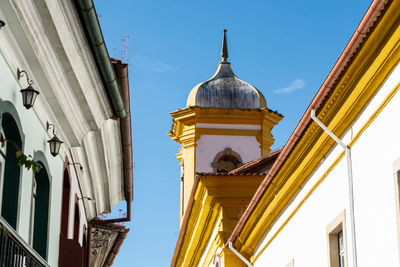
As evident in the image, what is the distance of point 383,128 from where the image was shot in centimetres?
1098

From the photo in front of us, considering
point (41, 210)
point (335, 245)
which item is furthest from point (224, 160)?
point (335, 245)

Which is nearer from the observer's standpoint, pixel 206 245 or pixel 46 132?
pixel 46 132

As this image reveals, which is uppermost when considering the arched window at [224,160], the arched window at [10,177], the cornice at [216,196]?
the arched window at [224,160]

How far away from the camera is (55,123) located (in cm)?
1609

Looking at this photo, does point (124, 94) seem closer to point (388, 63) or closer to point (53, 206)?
point (53, 206)

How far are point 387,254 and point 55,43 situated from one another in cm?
554

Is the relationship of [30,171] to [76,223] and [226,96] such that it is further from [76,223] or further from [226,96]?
[226,96]

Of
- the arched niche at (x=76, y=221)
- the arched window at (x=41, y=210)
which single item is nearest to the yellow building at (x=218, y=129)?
the arched niche at (x=76, y=221)

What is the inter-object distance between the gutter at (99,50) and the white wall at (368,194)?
3.60 meters

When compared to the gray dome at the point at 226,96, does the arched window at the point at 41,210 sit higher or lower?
lower

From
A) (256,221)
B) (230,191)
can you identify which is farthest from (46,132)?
(230,191)

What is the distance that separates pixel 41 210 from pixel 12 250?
4038 millimetres

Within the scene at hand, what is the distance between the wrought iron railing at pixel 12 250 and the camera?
11070mm

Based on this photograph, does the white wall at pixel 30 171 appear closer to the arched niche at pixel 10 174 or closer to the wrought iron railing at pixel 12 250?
the arched niche at pixel 10 174
